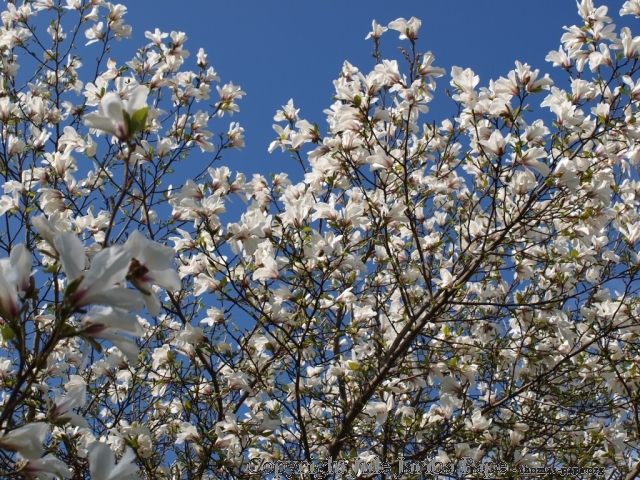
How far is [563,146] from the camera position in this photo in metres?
3.58

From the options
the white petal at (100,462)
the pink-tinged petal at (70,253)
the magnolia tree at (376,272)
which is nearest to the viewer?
the pink-tinged petal at (70,253)

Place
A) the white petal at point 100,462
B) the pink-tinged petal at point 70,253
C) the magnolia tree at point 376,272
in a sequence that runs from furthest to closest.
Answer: the magnolia tree at point 376,272 < the white petal at point 100,462 < the pink-tinged petal at point 70,253

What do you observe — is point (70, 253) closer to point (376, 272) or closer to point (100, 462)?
point (100, 462)

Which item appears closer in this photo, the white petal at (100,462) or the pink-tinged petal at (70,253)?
the pink-tinged petal at (70,253)

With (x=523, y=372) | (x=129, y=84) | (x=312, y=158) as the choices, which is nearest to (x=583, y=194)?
(x=523, y=372)

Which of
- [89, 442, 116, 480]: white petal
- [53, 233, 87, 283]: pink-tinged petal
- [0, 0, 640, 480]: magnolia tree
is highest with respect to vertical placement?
[0, 0, 640, 480]: magnolia tree

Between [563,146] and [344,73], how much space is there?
6.58ft

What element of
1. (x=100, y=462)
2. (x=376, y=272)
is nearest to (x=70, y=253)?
(x=100, y=462)

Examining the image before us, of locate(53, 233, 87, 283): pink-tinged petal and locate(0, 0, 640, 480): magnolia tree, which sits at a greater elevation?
locate(0, 0, 640, 480): magnolia tree

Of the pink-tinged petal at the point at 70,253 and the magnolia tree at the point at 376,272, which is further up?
the magnolia tree at the point at 376,272

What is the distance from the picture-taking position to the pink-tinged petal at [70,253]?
3.92 feet

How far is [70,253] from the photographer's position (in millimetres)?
1206

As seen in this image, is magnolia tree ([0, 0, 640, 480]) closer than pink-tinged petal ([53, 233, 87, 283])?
No

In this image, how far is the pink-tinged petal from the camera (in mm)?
1195
